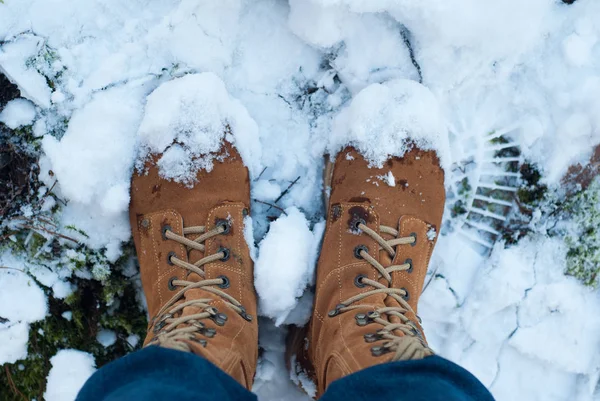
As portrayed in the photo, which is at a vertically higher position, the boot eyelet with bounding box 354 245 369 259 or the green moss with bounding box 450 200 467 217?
the green moss with bounding box 450 200 467 217

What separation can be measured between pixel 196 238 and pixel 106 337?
46cm

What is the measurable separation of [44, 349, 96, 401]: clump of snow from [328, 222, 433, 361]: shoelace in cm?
81

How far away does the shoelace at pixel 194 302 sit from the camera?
3.91 feet

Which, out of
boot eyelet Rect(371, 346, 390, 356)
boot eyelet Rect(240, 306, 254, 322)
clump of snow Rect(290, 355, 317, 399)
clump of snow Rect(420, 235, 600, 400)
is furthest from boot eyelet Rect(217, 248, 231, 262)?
clump of snow Rect(420, 235, 600, 400)

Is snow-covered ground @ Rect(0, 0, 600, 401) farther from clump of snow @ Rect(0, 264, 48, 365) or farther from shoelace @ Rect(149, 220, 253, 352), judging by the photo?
shoelace @ Rect(149, 220, 253, 352)

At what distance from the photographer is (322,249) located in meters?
1.49

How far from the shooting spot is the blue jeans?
962mm

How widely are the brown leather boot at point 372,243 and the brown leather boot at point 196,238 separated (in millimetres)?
199

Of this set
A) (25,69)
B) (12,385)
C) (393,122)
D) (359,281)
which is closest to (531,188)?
(393,122)

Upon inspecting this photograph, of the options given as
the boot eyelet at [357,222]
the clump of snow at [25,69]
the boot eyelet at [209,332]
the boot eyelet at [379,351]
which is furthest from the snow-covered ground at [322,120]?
the boot eyelet at [379,351]

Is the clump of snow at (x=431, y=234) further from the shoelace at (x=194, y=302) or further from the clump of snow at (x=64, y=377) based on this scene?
the clump of snow at (x=64, y=377)

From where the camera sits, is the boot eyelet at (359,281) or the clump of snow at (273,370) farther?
the clump of snow at (273,370)

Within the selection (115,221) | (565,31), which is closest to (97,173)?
(115,221)

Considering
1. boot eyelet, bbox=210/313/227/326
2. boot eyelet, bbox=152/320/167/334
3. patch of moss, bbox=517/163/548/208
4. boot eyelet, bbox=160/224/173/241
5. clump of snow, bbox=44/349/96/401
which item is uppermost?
patch of moss, bbox=517/163/548/208
